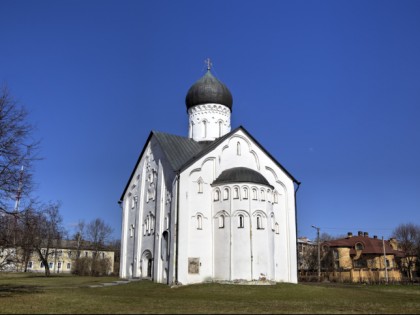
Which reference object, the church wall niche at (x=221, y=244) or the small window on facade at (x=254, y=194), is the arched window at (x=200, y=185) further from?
the small window on facade at (x=254, y=194)

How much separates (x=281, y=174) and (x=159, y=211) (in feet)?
33.1

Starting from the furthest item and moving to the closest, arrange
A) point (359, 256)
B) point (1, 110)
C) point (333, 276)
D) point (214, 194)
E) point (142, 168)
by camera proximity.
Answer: point (359, 256)
point (333, 276)
point (142, 168)
point (214, 194)
point (1, 110)

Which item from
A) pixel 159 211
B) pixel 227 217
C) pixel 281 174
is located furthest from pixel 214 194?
pixel 281 174

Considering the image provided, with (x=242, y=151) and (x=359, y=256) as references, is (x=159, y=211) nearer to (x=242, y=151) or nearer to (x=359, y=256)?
(x=242, y=151)

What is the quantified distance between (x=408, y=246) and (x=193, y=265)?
4095 centimetres

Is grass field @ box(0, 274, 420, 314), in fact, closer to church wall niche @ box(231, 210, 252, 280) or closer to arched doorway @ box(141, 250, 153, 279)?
church wall niche @ box(231, 210, 252, 280)

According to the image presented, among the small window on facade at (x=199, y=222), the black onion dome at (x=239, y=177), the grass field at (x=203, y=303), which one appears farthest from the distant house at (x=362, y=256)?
the grass field at (x=203, y=303)

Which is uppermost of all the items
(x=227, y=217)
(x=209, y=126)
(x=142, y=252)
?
(x=209, y=126)

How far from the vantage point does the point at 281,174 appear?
105 ft

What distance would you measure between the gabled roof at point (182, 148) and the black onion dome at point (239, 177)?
2076 millimetres

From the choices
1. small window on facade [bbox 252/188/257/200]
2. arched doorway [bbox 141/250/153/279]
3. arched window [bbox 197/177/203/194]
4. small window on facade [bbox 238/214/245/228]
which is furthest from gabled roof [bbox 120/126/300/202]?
arched doorway [bbox 141/250/153/279]

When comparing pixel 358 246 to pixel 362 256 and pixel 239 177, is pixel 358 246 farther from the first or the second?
pixel 239 177

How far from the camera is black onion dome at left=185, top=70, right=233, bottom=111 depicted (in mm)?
33969

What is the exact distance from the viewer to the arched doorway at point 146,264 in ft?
98.1
